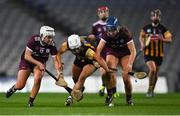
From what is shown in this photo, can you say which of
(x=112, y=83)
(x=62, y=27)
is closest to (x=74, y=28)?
(x=62, y=27)

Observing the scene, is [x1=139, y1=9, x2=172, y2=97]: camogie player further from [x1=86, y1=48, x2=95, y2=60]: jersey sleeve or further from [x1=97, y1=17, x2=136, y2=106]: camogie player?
[x1=86, y1=48, x2=95, y2=60]: jersey sleeve

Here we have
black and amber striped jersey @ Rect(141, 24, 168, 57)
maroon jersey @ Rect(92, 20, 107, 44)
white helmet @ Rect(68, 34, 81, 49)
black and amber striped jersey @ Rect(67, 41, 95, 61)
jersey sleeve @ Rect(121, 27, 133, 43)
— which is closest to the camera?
white helmet @ Rect(68, 34, 81, 49)

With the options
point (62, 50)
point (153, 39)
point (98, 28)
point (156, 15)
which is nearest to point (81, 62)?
point (62, 50)

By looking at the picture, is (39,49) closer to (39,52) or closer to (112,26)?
(39,52)

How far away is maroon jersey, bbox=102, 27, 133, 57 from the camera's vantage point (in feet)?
Result: 49.5

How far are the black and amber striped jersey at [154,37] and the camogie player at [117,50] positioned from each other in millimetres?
3907

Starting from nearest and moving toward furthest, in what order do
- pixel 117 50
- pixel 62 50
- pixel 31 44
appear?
pixel 62 50
pixel 31 44
pixel 117 50

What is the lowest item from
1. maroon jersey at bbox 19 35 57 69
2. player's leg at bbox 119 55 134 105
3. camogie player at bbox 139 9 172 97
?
player's leg at bbox 119 55 134 105

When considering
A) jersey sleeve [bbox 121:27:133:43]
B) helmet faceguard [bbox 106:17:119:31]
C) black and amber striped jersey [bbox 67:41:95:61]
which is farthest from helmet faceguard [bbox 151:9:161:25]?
black and amber striped jersey [bbox 67:41:95:61]

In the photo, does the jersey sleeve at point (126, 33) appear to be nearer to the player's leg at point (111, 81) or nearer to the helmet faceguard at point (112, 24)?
the helmet faceguard at point (112, 24)

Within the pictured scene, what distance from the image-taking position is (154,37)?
64.5ft

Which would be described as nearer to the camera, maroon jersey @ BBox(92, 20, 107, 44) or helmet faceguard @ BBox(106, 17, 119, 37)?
helmet faceguard @ BBox(106, 17, 119, 37)

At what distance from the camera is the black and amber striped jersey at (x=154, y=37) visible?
19.5 metres

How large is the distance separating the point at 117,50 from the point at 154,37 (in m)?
4.19
